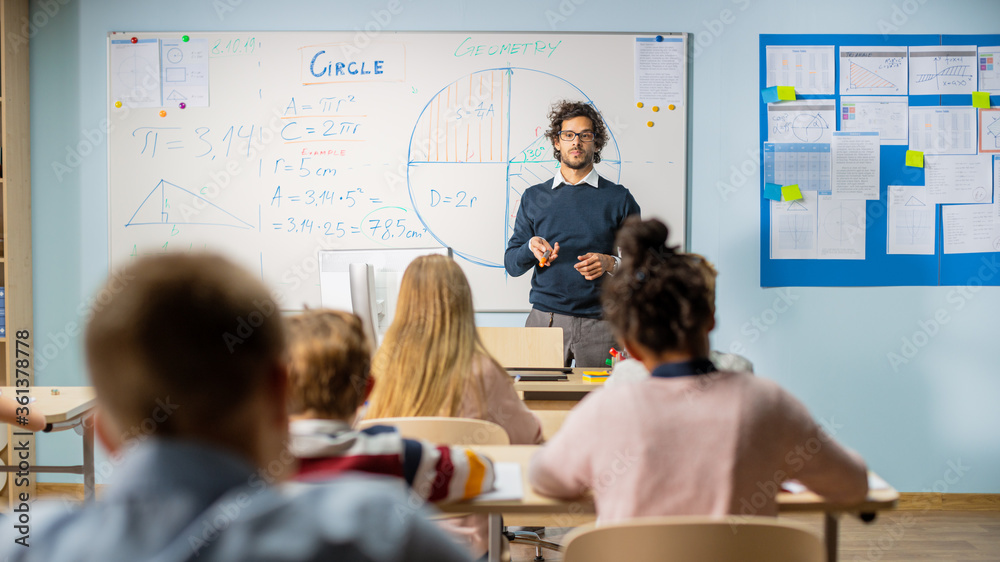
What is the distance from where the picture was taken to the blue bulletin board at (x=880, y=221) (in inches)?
133

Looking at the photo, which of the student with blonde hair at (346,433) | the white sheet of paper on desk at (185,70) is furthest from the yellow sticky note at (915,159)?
the white sheet of paper on desk at (185,70)

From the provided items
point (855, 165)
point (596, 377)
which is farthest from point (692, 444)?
point (855, 165)

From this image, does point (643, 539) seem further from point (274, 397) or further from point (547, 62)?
point (547, 62)

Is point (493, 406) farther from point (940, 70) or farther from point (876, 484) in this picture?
point (940, 70)

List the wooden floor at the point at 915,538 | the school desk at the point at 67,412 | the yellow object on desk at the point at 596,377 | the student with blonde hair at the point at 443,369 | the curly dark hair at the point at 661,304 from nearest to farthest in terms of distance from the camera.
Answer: the curly dark hair at the point at 661,304 < the student with blonde hair at the point at 443,369 < the school desk at the point at 67,412 < the yellow object on desk at the point at 596,377 < the wooden floor at the point at 915,538

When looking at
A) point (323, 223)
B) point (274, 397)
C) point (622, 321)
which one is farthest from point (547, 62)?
point (274, 397)

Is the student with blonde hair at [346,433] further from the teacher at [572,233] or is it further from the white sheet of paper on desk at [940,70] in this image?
the white sheet of paper on desk at [940,70]

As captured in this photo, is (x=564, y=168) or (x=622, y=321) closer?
(x=622, y=321)

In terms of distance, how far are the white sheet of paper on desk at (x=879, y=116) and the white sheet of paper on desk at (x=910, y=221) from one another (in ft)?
0.80

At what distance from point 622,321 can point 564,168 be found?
222 cm

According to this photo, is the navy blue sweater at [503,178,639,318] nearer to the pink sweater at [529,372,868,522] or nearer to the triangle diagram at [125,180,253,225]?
the triangle diagram at [125,180,253,225]

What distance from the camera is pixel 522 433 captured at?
174 centimetres

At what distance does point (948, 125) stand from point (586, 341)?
6.75ft

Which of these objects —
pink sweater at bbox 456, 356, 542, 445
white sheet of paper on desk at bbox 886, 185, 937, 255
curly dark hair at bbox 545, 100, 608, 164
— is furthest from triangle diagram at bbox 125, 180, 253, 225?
white sheet of paper on desk at bbox 886, 185, 937, 255
